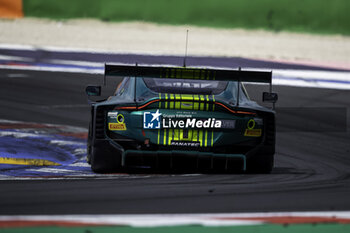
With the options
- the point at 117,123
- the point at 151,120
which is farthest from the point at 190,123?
the point at 117,123

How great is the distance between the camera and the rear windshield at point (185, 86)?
7.91 m

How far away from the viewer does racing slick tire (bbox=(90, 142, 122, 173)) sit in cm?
763

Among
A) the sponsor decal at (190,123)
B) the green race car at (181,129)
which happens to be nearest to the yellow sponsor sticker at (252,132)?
the green race car at (181,129)

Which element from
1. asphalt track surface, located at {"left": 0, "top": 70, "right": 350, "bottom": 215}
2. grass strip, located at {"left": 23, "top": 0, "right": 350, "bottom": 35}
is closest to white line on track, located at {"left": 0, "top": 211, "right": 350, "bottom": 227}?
asphalt track surface, located at {"left": 0, "top": 70, "right": 350, "bottom": 215}

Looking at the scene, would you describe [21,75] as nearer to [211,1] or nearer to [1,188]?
[211,1]

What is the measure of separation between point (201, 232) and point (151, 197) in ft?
3.74

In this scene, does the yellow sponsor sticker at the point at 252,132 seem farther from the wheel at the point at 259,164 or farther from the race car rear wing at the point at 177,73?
the race car rear wing at the point at 177,73

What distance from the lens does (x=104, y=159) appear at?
7.68m

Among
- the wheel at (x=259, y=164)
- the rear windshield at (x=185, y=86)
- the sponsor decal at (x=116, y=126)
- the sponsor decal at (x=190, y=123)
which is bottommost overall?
the wheel at (x=259, y=164)

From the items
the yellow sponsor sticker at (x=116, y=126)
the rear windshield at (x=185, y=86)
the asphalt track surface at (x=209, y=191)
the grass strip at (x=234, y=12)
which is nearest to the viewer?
the asphalt track surface at (x=209, y=191)

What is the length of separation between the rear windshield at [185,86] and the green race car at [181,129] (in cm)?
19

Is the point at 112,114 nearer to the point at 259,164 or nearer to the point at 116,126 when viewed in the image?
the point at 116,126

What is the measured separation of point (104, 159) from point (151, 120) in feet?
2.00

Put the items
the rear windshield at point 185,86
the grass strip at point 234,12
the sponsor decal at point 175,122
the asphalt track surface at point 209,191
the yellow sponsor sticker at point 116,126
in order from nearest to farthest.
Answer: the asphalt track surface at point 209,191
the sponsor decal at point 175,122
the yellow sponsor sticker at point 116,126
the rear windshield at point 185,86
the grass strip at point 234,12
